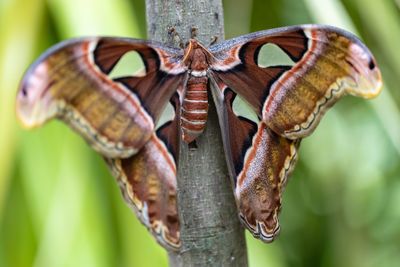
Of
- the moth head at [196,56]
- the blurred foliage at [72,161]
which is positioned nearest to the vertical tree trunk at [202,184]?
the moth head at [196,56]

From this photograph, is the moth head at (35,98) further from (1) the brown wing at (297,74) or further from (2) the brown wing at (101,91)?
(1) the brown wing at (297,74)

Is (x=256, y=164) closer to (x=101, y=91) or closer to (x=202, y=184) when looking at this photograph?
(x=202, y=184)

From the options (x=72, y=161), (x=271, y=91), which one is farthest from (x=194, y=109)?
(x=72, y=161)

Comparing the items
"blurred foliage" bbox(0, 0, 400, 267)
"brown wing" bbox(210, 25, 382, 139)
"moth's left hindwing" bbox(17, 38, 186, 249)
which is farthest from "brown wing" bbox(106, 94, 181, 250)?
"blurred foliage" bbox(0, 0, 400, 267)

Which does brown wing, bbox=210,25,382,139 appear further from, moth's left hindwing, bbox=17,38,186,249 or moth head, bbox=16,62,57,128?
moth head, bbox=16,62,57,128

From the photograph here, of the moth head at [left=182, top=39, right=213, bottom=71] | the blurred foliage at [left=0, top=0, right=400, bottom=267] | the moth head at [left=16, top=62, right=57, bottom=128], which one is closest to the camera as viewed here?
the moth head at [left=16, top=62, right=57, bottom=128]

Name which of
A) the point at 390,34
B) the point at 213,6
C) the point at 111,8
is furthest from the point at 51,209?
the point at 390,34
